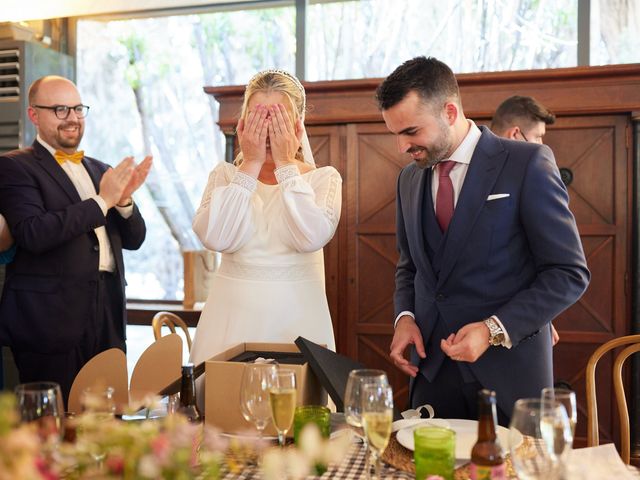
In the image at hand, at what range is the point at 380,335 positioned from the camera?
387 centimetres

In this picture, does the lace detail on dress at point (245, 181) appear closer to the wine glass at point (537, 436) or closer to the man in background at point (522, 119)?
the wine glass at point (537, 436)

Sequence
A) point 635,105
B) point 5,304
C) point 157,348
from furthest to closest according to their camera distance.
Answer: point 635,105
point 5,304
point 157,348

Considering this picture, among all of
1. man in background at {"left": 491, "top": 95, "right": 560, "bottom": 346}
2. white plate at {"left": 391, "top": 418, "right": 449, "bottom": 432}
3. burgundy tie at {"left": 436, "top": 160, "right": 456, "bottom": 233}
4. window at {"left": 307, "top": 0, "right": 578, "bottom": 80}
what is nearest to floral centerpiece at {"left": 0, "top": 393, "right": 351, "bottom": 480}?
white plate at {"left": 391, "top": 418, "right": 449, "bottom": 432}

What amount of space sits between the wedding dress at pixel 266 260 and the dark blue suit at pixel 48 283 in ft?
2.94

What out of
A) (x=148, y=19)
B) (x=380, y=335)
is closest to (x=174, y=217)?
(x=148, y=19)

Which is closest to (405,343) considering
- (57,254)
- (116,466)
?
(116,466)

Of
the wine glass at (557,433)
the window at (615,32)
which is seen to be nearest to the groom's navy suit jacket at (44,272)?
the wine glass at (557,433)

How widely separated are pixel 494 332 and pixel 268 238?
75cm

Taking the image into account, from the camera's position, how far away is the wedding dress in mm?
2023

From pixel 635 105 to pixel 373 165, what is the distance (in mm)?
1394

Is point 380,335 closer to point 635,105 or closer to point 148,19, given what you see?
point 635,105

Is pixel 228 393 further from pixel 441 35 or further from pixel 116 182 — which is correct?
pixel 441 35

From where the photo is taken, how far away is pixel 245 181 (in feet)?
6.80

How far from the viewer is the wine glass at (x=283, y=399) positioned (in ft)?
3.93
